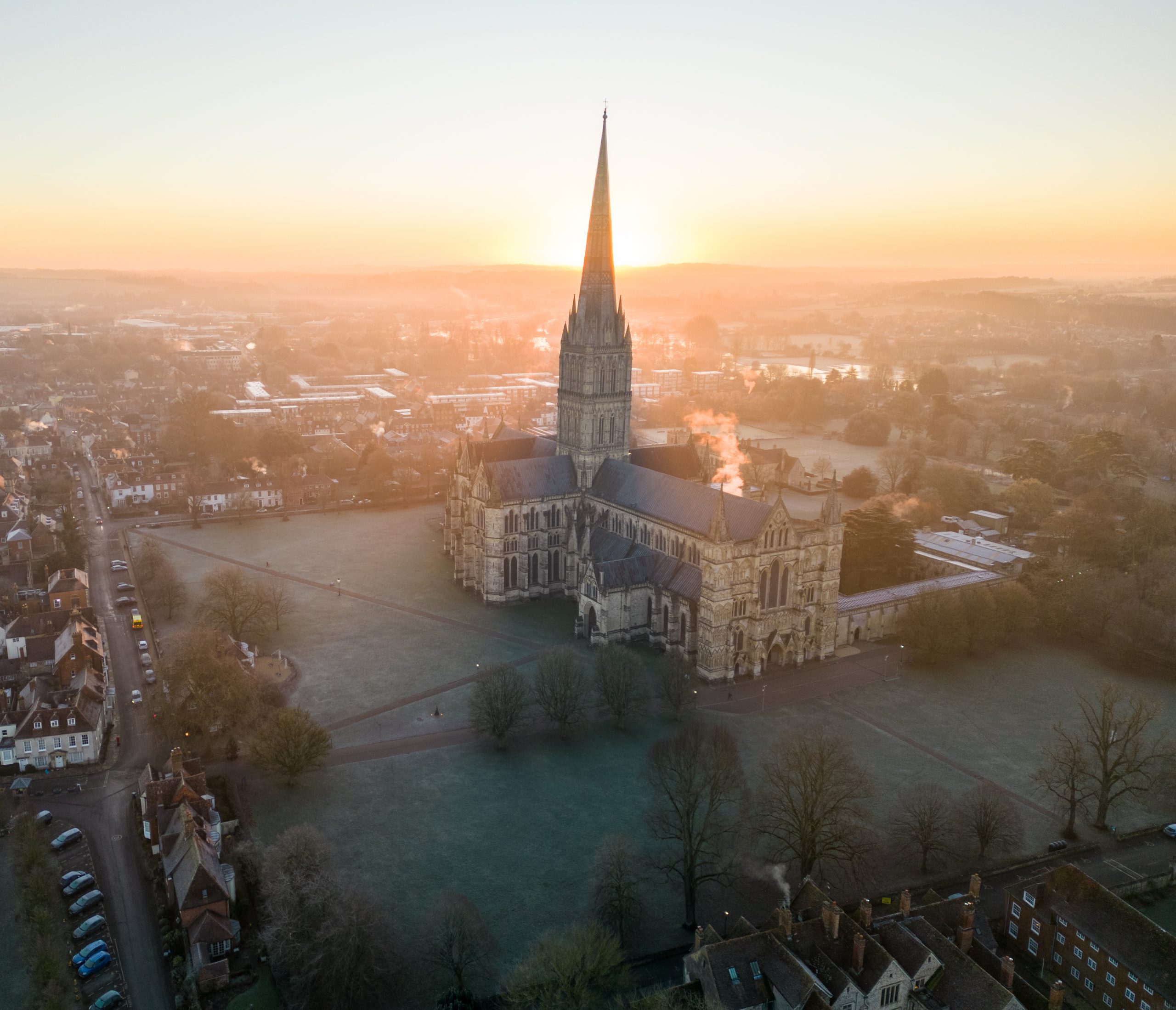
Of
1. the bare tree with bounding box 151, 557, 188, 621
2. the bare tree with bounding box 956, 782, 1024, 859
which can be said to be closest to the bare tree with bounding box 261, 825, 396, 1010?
the bare tree with bounding box 956, 782, 1024, 859

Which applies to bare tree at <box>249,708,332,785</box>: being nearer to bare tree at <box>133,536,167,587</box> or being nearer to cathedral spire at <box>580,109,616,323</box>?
bare tree at <box>133,536,167,587</box>

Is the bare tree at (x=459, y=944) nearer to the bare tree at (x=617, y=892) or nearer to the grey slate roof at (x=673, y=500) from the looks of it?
the bare tree at (x=617, y=892)

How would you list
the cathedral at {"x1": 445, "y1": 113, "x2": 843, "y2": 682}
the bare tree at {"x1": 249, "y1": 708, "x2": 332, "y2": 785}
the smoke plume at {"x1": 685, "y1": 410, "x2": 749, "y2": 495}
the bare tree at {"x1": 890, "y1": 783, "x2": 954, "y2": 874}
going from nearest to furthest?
the bare tree at {"x1": 890, "y1": 783, "x2": 954, "y2": 874} < the bare tree at {"x1": 249, "y1": 708, "x2": 332, "y2": 785} < the cathedral at {"x1": 445, "y1": 113, "x2": 843, "y2": 682} < the smoke plume at {"x1": 685, "y1": 410, "x2": 749, "y2": 495}

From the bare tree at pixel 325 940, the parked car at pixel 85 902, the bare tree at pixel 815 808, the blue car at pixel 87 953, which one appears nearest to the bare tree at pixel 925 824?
the bare tree at pixel 815 808

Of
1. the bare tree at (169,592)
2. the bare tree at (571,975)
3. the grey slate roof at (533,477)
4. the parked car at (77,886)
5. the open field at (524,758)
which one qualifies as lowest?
the open field at (524,758)

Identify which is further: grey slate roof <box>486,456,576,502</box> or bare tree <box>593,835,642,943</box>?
grey slate roof <box>486,456,576,502</box>

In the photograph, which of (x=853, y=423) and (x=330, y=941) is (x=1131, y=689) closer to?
(x=330, y=941)
